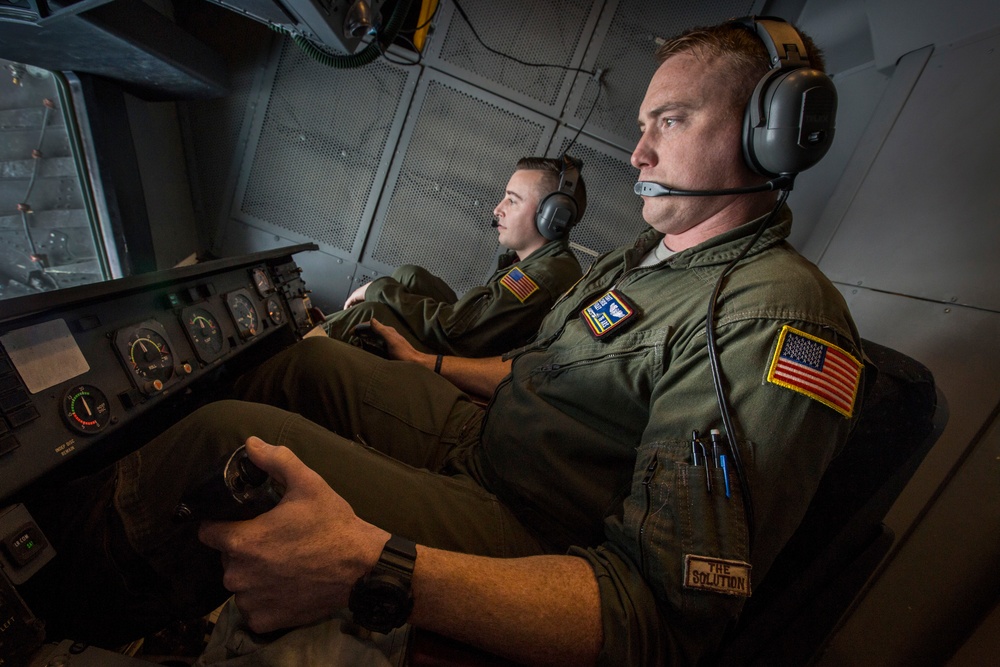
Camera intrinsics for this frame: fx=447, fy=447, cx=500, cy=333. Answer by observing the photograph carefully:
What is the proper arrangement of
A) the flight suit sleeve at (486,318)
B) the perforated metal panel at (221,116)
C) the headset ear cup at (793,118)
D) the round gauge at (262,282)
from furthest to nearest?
the perforated metal panel at (221,116), the flight suit sleeve at (486,318), the round gauge at (262,282), the headset ear cup at (793,118)

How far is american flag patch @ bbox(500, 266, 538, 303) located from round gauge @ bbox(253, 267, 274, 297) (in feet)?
2.97

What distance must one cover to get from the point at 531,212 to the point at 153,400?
1744mm

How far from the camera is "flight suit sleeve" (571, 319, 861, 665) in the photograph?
63 centimetres

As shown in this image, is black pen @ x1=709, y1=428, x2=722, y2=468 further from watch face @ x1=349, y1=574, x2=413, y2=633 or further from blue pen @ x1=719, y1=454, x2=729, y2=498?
watch face @ x1=349, y1=574, x2=413, y2=633

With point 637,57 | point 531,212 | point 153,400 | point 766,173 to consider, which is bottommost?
point 153,400

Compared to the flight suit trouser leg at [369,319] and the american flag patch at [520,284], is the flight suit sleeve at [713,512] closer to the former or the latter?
the american flag patch at [520,284]

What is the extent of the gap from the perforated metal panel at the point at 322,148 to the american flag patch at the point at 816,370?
258 centimetres

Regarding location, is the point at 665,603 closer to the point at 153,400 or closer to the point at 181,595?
the point at 181,595

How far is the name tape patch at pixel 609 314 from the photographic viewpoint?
98 cm

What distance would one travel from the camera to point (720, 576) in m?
0.62

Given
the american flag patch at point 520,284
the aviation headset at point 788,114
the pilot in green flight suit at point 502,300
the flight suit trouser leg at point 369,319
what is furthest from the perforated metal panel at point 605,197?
the aviation headset at point 788,114

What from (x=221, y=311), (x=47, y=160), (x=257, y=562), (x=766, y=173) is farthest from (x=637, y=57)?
(x=257, y=562)

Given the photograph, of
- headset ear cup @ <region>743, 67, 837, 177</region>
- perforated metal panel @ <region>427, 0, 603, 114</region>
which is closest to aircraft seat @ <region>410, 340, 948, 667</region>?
headset ear cup @ <region>743, 67, 837, 177</region>

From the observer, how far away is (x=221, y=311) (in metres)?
1.27
